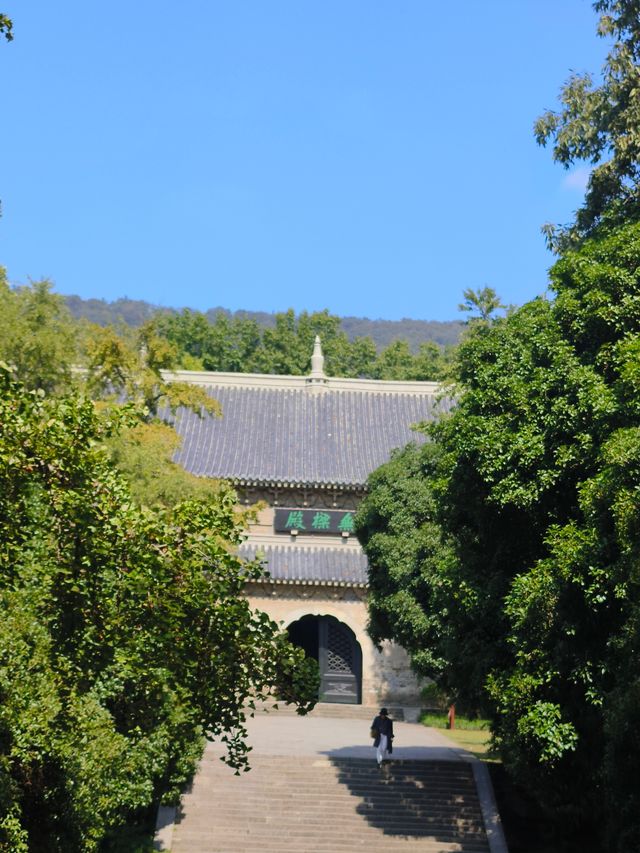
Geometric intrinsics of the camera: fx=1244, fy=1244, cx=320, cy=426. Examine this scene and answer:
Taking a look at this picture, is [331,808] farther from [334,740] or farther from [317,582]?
[317,582]

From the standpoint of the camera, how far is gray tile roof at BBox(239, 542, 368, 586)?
1277 inches

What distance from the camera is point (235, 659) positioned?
9.85 meters

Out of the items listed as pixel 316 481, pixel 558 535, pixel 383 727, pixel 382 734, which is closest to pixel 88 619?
pixel 558 535

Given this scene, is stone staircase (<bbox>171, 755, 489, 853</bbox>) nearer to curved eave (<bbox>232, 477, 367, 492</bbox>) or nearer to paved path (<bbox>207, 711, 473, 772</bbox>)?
paved path (<bbox>207, 711, 473, 772</bbox>)

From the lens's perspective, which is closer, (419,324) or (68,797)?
(68,797)

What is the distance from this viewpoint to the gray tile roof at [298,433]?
3416 centimetres

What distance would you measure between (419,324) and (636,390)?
14680cm

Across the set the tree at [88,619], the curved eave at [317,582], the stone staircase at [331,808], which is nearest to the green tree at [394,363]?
the curved eave at [317,582]

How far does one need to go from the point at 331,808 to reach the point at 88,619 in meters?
12.1

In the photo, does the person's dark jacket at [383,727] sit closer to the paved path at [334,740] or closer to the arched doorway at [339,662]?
the paved path at [334,740]

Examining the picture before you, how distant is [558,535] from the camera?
14.0 metres

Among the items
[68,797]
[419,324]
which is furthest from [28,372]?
[419,324]

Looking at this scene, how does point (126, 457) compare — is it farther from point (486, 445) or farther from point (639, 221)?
point (639, 221)

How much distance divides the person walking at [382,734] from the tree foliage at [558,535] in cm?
456
